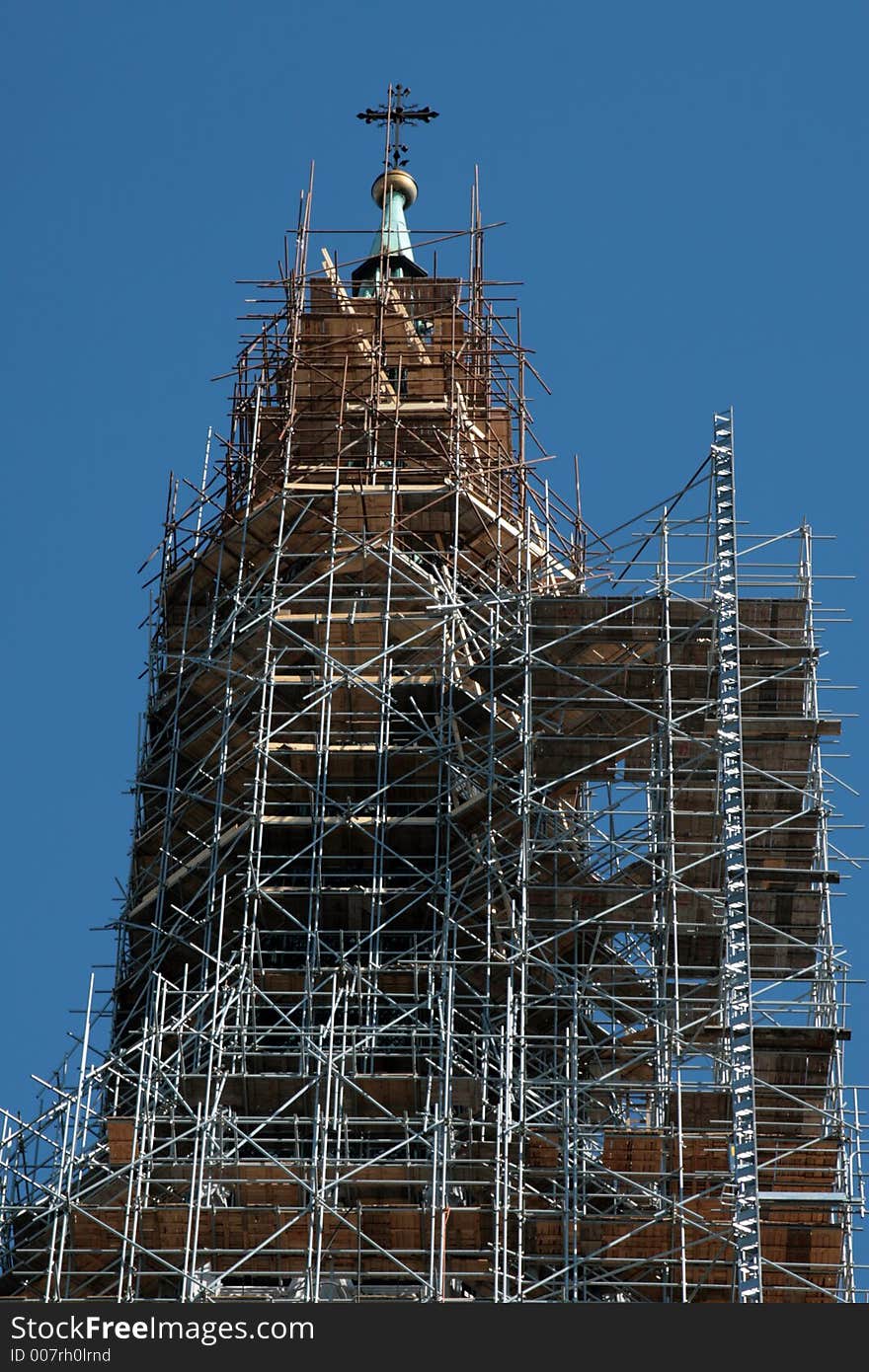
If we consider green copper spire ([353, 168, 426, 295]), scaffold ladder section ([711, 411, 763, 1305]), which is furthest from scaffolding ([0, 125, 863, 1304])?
green copper spire ([353, 168, 426, 295])

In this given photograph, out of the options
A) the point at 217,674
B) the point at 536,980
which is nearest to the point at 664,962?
the point at 536,980

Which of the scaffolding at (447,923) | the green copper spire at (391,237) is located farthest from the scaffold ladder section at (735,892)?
the green copper spire at (391,237)

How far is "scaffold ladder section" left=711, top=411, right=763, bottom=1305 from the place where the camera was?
44375mm

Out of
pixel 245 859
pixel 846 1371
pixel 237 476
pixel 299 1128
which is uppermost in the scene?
pixel 237 476

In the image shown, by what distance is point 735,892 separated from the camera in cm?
4859

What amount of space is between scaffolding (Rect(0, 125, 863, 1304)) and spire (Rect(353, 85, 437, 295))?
8997 mm

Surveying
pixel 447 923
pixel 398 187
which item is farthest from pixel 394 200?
pixel 447 923

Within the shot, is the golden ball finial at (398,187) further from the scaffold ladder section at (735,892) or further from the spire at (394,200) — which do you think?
the scaffold ladder section at (735,892)

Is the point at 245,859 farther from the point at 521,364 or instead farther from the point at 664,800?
the point at 521,364

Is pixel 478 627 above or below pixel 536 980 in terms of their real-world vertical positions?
above

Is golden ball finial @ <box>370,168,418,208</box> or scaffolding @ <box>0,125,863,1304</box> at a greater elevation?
golden ball finial @ <box>370,168,418,208</box>

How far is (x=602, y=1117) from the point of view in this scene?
163 feet

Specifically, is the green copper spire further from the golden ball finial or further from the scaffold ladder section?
the scaffold ladder section

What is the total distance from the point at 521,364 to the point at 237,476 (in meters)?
6.05
